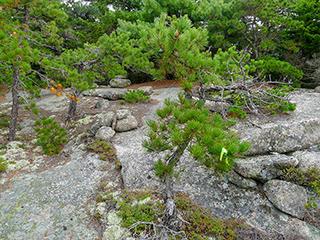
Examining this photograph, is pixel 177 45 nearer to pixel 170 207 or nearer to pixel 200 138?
pixel 200 138

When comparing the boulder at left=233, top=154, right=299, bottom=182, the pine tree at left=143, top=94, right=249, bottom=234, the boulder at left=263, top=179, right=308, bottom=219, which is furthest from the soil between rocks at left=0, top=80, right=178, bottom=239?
the boulder at left=263, top=179, right=308, bottom=219

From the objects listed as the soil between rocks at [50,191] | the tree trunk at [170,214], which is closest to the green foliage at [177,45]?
the tree trunk at [170,214]

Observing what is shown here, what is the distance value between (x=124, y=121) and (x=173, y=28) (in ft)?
13.7

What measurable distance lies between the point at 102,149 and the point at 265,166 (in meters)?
4.32

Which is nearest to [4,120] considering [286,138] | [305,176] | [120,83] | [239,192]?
[120,83]

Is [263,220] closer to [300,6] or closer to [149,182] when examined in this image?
[149,182]

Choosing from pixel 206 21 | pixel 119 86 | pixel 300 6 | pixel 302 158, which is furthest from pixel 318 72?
pixel 119 86

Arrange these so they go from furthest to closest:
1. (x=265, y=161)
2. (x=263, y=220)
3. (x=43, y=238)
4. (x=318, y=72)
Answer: (x=318, y=72), (x=265, y=161), (x=263, y=220), (x=43, y=238)

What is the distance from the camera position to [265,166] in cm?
360

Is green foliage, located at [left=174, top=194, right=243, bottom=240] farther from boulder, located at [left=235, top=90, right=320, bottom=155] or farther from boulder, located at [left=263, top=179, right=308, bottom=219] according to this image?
boulder, located at [left=235, top=90, right=320, bottom=155]

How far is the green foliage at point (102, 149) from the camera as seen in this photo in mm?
5023

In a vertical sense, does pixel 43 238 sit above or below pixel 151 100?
below

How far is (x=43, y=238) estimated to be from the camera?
300 centimetres

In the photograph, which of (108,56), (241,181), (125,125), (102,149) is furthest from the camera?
(125,125)
